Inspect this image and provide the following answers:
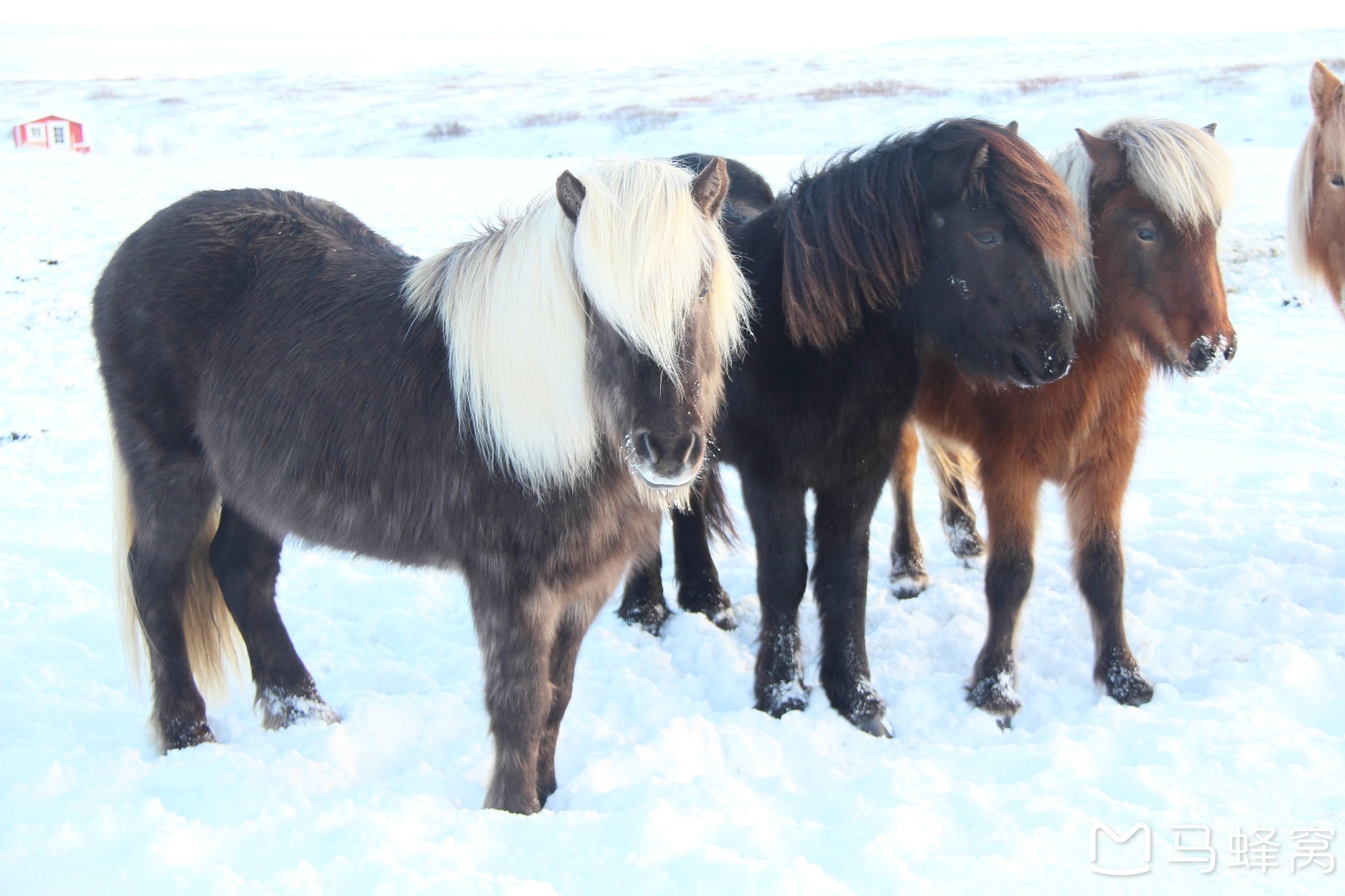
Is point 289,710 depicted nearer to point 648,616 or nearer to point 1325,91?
point 648,616

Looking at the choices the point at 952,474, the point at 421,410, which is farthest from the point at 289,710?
the point at 952,474

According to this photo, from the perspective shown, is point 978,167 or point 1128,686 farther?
point 1128,686

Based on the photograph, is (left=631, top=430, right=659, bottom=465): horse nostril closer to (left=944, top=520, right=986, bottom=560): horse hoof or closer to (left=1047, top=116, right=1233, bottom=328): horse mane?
(left=1047, top=116, right=1233, bottom=328): horse mane

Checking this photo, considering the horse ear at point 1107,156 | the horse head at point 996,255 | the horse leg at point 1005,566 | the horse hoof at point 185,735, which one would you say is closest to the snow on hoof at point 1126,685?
the horse leg at point 1005,566

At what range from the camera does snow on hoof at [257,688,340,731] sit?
3326 mm

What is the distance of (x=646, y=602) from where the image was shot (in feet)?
13.9

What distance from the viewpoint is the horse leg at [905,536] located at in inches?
181

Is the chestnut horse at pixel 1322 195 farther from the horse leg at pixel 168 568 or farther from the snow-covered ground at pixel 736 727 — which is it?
the horse leg at pixel 168 568

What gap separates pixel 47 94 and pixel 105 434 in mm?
51369

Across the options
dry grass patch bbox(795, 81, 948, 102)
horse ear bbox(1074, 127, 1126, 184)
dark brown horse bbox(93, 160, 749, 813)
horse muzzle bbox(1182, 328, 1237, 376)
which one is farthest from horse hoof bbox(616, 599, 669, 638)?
dry grass patch bbox(795, 81, 948, 102)

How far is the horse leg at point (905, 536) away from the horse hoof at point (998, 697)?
3.65 ft

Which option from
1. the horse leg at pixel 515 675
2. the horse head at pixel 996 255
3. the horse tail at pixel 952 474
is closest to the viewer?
the horse leg at pixel 515 675

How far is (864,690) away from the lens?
11.1 feet

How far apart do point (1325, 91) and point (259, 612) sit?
4723 millimetres
